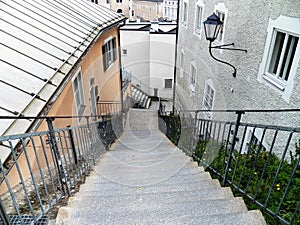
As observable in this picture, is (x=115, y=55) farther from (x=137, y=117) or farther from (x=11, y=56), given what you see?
(x=11, y=56)

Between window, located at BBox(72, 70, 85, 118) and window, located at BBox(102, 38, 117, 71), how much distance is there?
255 cm

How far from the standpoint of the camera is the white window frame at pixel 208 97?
7352 millimetres

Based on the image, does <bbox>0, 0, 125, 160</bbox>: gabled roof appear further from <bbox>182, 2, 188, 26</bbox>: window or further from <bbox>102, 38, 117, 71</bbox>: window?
<bbox>182, 2, 188, 26</bbox>: window

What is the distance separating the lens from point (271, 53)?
4.31 metres

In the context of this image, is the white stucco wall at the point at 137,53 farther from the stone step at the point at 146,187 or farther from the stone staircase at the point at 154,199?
the stone step at the point at 146,187

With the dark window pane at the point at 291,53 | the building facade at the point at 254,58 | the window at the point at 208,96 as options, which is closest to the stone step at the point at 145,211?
the building facade at the point at 254,58

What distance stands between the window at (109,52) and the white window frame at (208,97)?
3.83 meters

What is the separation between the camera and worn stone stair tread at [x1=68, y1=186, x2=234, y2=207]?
8.87ft

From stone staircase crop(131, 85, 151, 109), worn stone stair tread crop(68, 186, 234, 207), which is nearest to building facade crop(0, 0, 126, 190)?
worn stone stair tread crop(68, 186, 234, 207)

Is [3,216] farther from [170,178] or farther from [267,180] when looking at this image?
[267,180]

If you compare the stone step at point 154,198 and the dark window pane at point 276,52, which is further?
the dark window pane at point 276,52

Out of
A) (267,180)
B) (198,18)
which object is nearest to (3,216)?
(267,180)

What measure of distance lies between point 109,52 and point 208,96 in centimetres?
428

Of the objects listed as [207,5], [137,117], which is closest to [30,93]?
[207,5]
